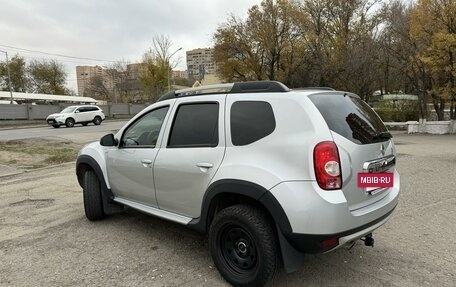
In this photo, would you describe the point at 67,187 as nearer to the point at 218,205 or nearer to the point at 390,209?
the point at 218,205

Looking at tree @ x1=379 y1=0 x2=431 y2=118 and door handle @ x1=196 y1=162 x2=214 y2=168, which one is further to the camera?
tree @ x1=379 y1=0 x2=431 y2=118

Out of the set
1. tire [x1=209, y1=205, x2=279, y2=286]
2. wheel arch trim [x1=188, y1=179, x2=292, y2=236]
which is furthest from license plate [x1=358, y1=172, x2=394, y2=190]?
tire [x1=209, y1=205, x2=279, y2=286]

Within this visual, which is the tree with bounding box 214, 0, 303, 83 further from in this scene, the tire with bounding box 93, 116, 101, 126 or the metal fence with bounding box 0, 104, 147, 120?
the metal fence with bounding box 0, 104, 147, 120

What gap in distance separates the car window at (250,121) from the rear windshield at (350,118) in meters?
0.40

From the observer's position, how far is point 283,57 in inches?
1447

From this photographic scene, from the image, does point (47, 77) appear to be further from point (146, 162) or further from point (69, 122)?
point (146, 162)

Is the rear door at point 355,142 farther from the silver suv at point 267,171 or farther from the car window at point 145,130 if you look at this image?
the car window at point 145,130

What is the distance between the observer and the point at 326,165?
2777 mm

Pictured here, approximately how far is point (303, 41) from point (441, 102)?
1861cm

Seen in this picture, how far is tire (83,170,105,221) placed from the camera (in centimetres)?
497

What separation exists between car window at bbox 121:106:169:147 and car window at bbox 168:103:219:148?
0.98ft

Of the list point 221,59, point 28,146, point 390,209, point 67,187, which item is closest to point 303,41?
point 221,59

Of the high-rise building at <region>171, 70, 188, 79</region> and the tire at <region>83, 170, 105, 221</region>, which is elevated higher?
the high-rise building at <region>171, 70, 188, 79</region>

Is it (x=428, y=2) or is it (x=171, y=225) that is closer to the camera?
(x=171, y=225)
